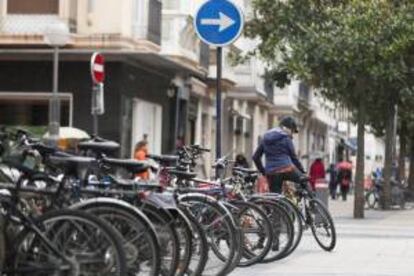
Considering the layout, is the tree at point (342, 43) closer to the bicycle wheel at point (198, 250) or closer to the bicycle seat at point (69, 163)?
the bicycle wheel at point (198, 250)

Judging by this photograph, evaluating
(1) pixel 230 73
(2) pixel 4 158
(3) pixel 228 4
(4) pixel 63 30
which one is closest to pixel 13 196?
(2) pixel 4 158

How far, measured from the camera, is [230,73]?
39.2m

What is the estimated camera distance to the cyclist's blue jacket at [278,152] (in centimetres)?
1448

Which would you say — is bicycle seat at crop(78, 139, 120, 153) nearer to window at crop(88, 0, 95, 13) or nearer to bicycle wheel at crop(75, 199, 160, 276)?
bicycle wheel at crop(75, 199, 160, 276)

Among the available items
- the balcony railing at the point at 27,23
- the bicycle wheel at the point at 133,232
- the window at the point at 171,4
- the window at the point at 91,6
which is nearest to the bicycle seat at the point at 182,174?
the bicycle wheel at the point at 133,232

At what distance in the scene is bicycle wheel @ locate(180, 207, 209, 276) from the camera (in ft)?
30.3

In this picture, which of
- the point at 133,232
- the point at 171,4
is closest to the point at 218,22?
the point at 133,232

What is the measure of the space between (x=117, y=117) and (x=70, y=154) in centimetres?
1919

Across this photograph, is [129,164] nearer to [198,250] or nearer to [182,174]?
[198,250]

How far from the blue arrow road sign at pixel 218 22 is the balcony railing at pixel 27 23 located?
13538 mm

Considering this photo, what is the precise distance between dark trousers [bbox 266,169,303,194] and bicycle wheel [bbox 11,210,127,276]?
23.5 feet

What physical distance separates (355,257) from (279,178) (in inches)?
57.1

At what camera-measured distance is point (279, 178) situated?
14.5 metres

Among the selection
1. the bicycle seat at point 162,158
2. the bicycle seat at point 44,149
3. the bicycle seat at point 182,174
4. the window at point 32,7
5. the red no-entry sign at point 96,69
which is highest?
the window at point 32,7
